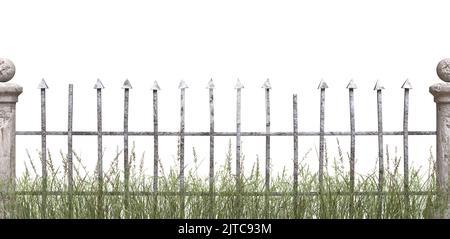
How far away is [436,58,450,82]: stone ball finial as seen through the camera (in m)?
6.99

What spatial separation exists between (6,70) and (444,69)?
424cm

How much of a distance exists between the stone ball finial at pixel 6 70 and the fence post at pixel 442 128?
4.06 meters

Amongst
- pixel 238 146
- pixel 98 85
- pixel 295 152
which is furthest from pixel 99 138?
pixel 295 152

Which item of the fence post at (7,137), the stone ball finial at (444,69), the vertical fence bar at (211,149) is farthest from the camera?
the stone ball finial at (444,69)

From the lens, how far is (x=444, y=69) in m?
7.00

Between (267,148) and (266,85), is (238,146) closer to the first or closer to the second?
(267,148)

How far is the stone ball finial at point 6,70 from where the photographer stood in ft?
22.8

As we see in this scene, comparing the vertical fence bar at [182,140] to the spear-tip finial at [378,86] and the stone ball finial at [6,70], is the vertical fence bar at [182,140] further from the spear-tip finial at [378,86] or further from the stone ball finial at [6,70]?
the spear-tip finial at [378,86]

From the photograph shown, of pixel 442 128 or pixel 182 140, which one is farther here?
pixel 442 128

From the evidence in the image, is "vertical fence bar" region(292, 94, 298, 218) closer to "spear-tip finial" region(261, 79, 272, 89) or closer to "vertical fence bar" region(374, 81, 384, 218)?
"spear-tip finial" region(261, 79, 272, 89)

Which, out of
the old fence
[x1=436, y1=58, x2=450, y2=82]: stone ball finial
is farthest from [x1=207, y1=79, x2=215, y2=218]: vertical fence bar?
[x1=436, y1=58, x2=450, y2=82]: stone ball finial

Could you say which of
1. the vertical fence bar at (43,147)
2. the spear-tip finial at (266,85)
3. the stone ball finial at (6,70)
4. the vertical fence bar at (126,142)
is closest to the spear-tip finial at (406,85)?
the spear-tip finial at (266,85)

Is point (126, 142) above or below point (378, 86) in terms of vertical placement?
below
